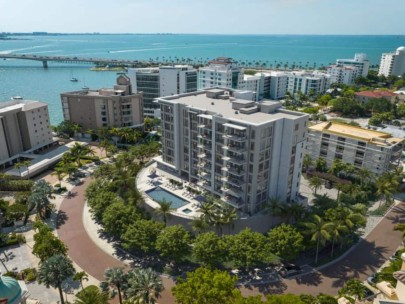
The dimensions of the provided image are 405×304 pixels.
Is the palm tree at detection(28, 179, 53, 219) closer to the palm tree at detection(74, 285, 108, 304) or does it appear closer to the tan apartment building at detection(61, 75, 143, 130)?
the palm tree at detection(74, 285, 108, 304)

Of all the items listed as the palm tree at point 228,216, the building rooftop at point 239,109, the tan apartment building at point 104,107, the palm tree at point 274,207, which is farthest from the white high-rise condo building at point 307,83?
the palm tree at point 228,216

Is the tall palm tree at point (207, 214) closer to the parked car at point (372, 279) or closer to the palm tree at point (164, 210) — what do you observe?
the palm tree at point (164, 210)

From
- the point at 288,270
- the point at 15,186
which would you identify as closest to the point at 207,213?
the point at 288,270

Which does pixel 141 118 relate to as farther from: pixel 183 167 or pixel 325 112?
pixel 325 112

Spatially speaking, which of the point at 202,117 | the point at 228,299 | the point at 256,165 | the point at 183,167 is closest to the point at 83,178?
the point at 183,167

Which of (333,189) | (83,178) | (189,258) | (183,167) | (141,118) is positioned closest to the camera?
(189,258)

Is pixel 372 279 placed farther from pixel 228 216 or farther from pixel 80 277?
pixel 80 277
